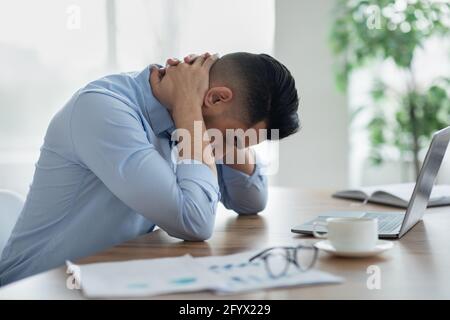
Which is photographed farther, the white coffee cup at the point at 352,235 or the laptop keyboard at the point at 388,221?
the laptop keyboard at the point at 388,221

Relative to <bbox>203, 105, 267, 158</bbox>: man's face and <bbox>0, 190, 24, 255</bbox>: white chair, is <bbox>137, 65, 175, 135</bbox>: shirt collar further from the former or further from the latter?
<bbox>0, 190, 24, 255</bbox>: white chair

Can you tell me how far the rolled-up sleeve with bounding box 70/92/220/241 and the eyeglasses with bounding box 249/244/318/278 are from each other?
21 centimetres

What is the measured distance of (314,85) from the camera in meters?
4.28

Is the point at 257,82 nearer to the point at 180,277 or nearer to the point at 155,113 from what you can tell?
the point at 155,113

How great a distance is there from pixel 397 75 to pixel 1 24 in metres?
2.85

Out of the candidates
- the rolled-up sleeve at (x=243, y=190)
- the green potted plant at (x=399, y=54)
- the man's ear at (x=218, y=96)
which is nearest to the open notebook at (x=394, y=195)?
the rolled-up sleeve at (x=243, y=190)

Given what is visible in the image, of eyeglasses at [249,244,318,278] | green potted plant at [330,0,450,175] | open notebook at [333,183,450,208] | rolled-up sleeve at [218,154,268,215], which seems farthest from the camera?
green potted plant at [330,0,450,175]

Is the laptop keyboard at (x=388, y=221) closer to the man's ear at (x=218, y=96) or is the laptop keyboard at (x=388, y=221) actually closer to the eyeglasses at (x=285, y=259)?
the eyeglasses at (x=285, y=259)

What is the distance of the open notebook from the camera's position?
6.22ft

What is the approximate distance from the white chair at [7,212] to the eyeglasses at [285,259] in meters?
0.69

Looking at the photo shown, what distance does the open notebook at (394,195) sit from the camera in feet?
6.22

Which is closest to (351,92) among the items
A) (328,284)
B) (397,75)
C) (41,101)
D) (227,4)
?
(397,75)

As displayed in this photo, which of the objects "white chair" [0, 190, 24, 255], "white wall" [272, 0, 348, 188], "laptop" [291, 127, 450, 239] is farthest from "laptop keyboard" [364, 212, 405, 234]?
"white wall" [272, 0, 348, 188]

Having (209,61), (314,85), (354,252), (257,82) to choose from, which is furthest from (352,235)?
(314,85)
